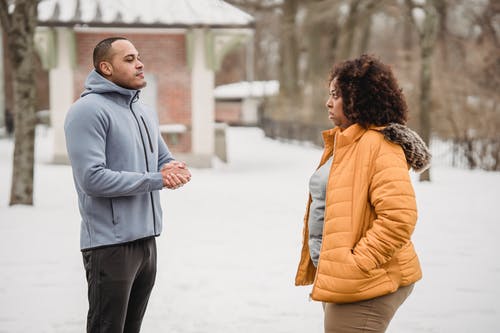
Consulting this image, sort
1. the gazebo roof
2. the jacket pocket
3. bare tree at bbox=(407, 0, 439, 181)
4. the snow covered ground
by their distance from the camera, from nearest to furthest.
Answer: the jacket pocket < the snow covered ground < bare tree at bbox=(407, 0, 439, 181) < the gazebo roof

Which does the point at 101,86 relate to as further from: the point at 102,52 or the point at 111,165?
the point at 111,165

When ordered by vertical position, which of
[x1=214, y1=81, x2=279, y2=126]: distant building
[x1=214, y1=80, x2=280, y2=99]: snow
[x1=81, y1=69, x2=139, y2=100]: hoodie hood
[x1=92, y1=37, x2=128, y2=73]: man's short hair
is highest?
[x1=92, y1=37, x2=128, y2=73]: man's short hair

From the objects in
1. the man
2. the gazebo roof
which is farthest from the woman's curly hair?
the gazebo roof

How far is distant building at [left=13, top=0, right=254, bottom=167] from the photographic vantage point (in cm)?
1820

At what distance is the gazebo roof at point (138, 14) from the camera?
17766mm

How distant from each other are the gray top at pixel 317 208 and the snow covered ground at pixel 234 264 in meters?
2.33

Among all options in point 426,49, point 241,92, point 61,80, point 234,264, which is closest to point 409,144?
point 234,264

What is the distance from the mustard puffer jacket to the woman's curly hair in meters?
0.05

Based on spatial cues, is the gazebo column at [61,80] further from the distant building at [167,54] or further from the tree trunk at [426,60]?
the tree trunk at [426,60]

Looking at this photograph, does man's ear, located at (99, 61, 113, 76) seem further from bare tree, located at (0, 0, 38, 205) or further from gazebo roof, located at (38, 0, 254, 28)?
gazebo roof, located at (38, 0, 254, 28)

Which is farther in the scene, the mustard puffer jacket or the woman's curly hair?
the woman's curly hair

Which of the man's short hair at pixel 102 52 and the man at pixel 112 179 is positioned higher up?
the man's short hair at pixel 102 52

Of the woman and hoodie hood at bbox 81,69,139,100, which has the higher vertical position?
hoodie hood at bbox 81,69,139,100

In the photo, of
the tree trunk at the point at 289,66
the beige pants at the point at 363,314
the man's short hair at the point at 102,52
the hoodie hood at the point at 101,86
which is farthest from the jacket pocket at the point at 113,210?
the tree trunk at the point at 289,66
